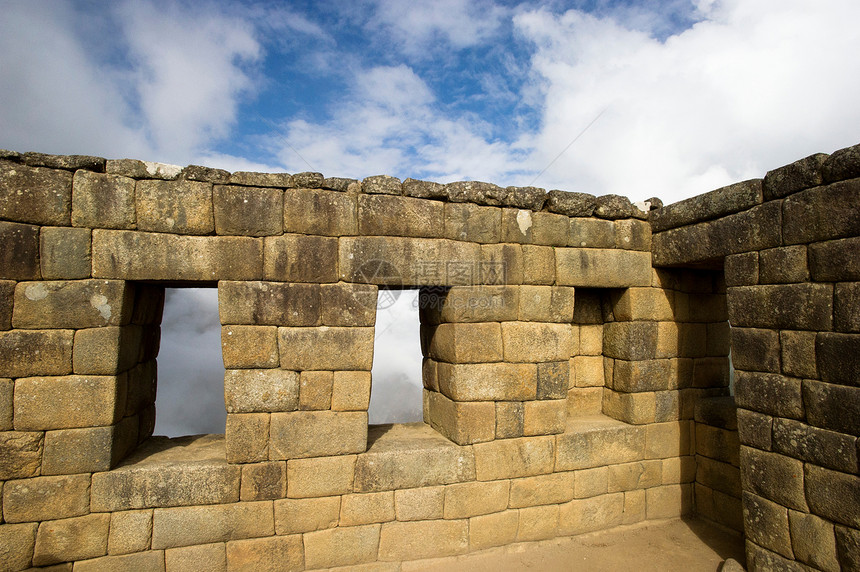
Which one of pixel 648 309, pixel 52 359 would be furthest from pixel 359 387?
pixel 648 309

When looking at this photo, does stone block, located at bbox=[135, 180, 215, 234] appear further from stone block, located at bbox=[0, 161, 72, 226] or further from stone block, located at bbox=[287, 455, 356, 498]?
stone block, located at bbox=[287, 455, 356, 498]

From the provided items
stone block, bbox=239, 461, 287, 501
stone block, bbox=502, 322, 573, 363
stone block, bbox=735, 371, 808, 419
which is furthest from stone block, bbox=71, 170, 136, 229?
stone block, bbox=735, 371, 808, 419

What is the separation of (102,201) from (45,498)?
2.66 metres

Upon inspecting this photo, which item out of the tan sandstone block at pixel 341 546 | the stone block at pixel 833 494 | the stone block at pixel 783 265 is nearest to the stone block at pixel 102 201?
the tan sandstone block at pixel 341 546

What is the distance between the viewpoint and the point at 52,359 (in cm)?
394

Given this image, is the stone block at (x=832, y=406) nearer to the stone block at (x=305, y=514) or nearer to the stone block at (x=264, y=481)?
the stone block at (x=305, y=514)

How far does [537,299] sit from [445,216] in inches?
56.2

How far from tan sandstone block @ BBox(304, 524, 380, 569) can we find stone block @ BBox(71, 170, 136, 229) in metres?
3.51

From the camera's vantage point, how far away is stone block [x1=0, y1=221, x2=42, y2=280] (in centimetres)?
385

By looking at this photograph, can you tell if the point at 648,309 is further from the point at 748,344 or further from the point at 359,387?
the point at 359,387

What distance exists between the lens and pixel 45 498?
3.89 metres

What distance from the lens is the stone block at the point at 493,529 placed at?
15.9 ft

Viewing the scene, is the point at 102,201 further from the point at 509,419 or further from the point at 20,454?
the point at 509,419

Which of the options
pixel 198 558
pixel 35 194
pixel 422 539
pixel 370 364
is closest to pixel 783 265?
pixel 370 364
